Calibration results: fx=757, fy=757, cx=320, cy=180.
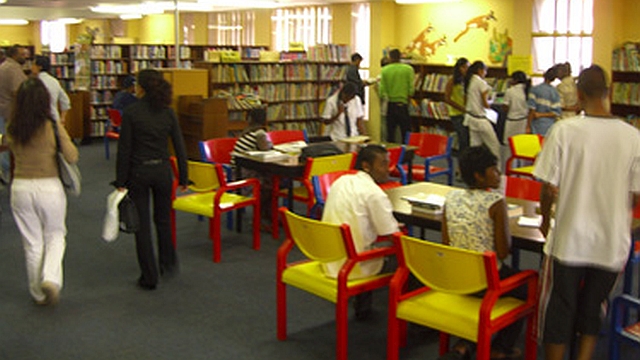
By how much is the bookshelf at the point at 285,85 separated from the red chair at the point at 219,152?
11.9ft

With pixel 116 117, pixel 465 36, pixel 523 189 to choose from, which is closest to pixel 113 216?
pixel 523 189

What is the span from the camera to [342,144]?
7332 mm

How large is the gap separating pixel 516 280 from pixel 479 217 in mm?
355

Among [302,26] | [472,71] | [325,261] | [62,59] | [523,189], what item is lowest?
[325,261]

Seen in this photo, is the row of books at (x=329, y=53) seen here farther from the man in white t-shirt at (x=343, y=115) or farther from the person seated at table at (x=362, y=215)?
the person seated at table at (x=362, y=215)

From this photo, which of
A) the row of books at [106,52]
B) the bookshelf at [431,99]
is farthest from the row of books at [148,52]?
the bookshelf at [431,99]

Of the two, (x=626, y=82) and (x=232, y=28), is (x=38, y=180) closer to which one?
(x=626, y=82)

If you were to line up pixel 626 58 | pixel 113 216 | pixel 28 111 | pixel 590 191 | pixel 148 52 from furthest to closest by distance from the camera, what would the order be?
pixel 148 52
pixel 626 58
pixel 113 216
pixel 28 111
pixel 590 191

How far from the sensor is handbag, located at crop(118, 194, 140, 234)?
481 centimetres

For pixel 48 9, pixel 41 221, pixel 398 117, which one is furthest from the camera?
pixel 48 9

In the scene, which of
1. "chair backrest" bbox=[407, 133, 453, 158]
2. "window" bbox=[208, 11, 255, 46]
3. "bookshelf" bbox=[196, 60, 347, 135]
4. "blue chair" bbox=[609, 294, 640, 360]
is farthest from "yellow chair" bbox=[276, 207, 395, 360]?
"window" bbox=[208, 11, 255, 46]

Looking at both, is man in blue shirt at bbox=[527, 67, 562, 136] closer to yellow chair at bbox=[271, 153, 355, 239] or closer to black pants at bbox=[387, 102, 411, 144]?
black pants at bbox=[387, 102, 411, 144]

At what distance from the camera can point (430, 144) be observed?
773 cm

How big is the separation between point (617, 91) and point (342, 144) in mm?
4869
